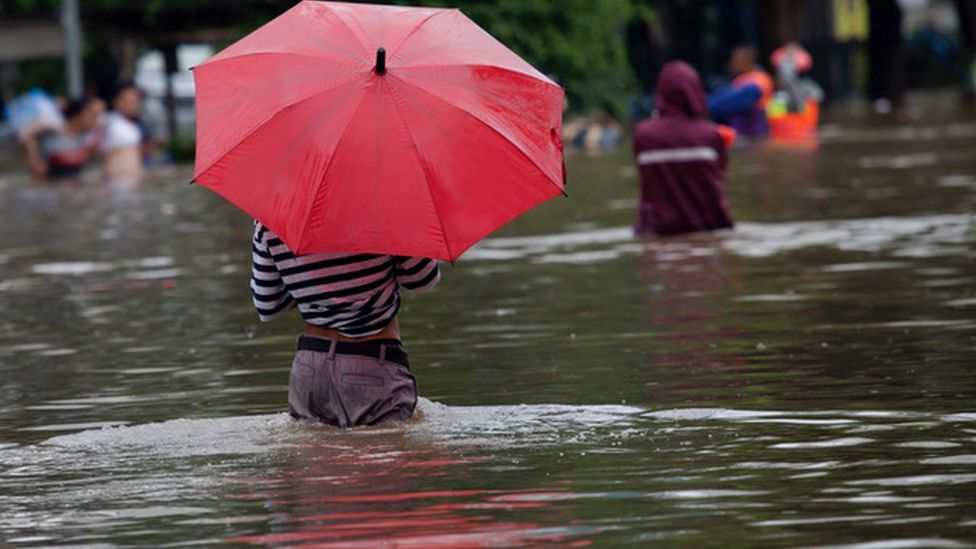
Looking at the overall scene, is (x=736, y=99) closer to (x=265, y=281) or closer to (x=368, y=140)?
(x=265, y=281)

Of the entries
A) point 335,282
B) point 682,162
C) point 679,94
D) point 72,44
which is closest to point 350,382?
point 335,282

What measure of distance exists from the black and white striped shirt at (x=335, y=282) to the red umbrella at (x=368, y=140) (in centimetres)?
24

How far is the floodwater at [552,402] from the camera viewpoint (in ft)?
23.1

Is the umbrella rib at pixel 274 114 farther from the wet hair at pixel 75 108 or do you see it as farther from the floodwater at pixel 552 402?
the wet hair at pixel 75 108

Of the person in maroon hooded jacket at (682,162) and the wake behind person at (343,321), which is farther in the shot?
the person in maroon hooded jacket at (682,162)

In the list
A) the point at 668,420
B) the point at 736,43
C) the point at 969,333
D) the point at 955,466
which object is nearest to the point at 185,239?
the point at 969,333

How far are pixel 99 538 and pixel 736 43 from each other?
61.8m

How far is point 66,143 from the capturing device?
36.2m

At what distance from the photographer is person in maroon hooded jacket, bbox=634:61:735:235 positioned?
18.2 metres

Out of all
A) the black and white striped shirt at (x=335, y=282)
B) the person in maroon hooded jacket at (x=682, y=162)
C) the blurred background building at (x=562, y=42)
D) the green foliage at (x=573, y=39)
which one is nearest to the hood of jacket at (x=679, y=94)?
the person in maroon hooded jacket at (x=682, y=162)

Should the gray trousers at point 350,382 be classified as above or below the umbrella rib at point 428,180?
below

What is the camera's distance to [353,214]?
816cm

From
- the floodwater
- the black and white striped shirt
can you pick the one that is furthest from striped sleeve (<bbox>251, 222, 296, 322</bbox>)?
the floodwater

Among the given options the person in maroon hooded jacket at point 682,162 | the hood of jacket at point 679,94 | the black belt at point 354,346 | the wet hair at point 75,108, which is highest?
the black belt at point 354,346
